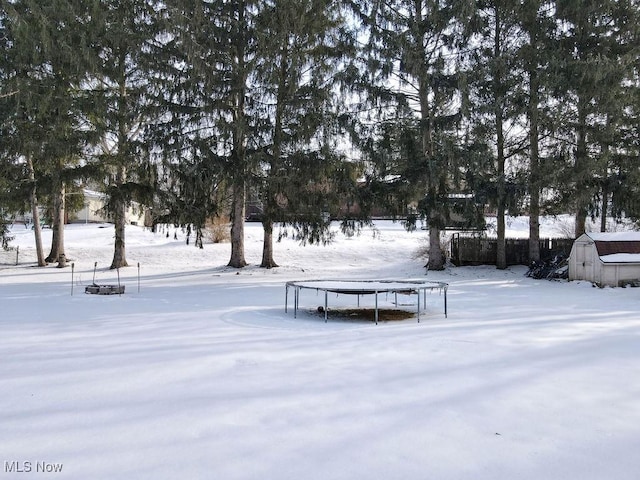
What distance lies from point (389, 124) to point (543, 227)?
20457 millimetres

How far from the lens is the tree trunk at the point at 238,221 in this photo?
18.5m

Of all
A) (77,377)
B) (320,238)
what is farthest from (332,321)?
(320,238)

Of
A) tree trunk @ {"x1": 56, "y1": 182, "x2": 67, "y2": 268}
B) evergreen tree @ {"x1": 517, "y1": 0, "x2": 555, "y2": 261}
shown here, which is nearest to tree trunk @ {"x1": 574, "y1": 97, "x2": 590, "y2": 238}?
evergreen tree @ {"x1": 517, "y1": 0, "x2": 555, "y2": 261}

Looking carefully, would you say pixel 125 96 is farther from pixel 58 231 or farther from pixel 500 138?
pixel 500 138

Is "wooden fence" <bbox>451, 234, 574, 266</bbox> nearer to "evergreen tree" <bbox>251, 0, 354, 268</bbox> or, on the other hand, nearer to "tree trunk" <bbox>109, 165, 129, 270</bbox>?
"evergreen tree" <bbox>251, 0, 354, 268</bbox>

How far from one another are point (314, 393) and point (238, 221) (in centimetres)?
1549

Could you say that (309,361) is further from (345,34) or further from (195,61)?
(345,34)

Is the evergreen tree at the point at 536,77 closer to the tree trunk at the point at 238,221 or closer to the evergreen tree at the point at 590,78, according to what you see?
the evergreen tree at the point at 590,78

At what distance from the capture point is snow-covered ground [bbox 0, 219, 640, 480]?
347 centimetres

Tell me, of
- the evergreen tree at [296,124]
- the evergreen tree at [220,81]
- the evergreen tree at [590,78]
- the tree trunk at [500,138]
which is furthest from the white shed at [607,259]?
the evergreen tree at [220,81]

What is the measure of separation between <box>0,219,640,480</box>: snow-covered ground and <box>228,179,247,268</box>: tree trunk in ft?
26.9

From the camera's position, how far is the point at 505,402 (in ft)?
15.4
